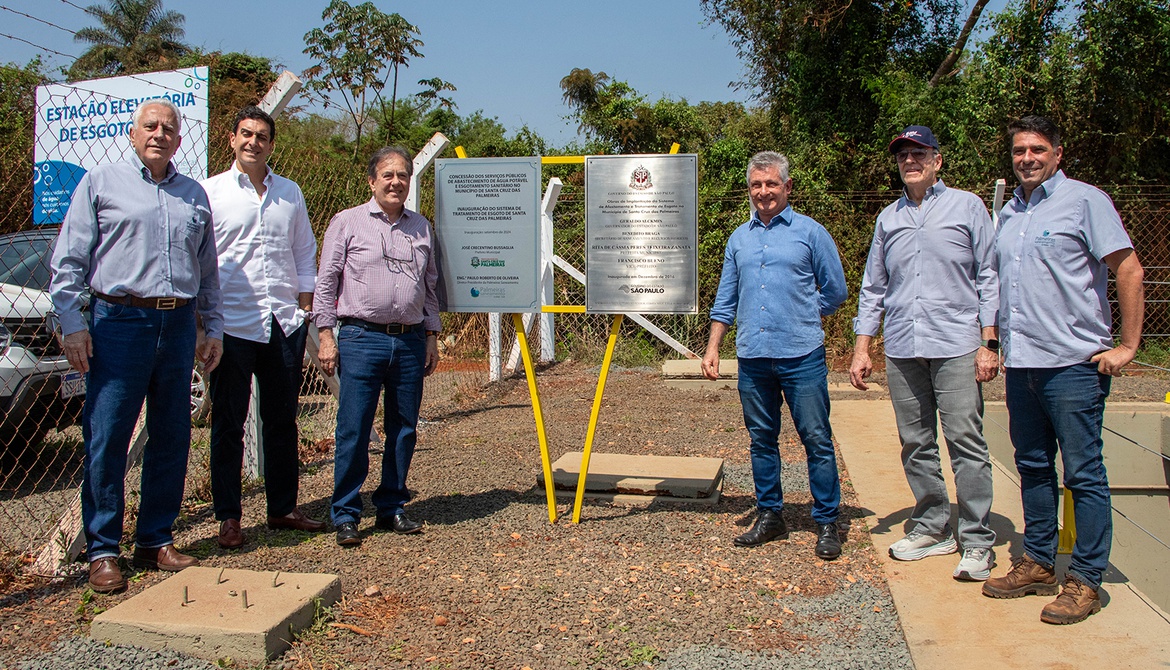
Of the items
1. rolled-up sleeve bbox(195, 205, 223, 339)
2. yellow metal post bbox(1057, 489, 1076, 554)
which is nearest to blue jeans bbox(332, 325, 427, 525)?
rolled-up sleeve bbox(195, 205, 223, 339)

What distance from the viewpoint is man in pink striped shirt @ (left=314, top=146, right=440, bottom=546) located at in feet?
14.7

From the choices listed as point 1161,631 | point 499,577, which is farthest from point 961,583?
point 499,577

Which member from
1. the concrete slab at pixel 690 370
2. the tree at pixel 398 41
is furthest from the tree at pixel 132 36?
the concrete slab at pixel 690 370

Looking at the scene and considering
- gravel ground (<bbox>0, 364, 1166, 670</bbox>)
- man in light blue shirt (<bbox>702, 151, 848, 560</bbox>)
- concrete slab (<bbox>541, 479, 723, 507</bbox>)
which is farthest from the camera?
concrete slab (<bbox>541, 479, 723, 507</bbox>)

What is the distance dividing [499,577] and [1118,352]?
269 cm

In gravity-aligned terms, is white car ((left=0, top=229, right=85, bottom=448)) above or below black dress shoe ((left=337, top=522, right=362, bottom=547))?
above

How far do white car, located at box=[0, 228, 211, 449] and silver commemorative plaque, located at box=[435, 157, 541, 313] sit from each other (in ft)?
5.95

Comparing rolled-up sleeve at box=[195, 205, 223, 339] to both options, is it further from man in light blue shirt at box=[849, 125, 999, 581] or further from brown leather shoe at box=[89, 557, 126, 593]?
man in light blue shirt at box=[849, 125, 999, 581]

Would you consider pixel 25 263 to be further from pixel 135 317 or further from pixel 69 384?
pixel 135 317

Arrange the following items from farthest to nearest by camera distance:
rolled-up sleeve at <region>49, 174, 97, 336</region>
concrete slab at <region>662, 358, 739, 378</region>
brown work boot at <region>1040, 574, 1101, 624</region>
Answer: concrete slab at <region>662, 358, 739, 378</region>
rolled-up sleeve at <region>49, 174, 97, 336</region>
brown work boot at <region>1040, 574, 1101, 624</region>

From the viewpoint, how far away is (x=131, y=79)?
502 centimetres

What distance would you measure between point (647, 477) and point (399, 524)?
60.4 inches

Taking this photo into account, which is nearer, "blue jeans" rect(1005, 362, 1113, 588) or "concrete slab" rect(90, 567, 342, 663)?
"concrete slab" rect(90, 567, 342, 663)

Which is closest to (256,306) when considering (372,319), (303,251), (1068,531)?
(303,251)
